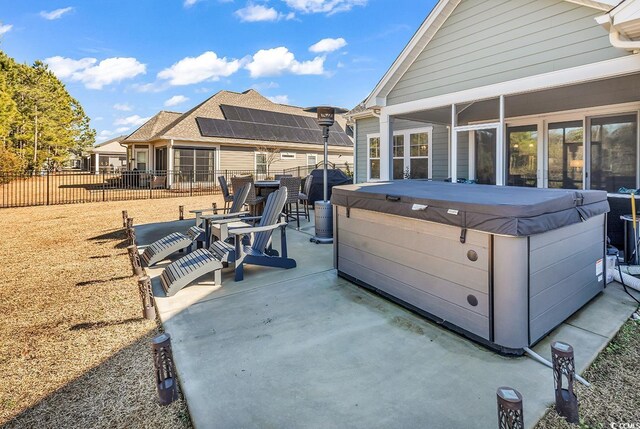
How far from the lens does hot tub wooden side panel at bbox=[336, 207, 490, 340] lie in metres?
2.58

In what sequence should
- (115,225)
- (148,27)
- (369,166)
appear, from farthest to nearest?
(148,27) → (369,166) → (115,225)

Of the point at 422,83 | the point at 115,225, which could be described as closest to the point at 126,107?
the point at 115,225

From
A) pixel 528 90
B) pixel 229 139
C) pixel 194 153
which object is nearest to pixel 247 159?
pixel 229 139

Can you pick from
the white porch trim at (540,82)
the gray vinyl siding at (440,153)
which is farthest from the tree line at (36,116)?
the white porch trim at (540,82)

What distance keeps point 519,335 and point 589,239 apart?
1.52m

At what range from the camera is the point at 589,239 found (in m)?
3.23

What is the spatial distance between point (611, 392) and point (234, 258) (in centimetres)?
356

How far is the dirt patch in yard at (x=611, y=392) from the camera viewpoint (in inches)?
72.0

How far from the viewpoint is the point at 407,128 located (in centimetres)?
980

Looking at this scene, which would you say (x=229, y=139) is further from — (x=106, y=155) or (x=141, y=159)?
(x=106, y=155)

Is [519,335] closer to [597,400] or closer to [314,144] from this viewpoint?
[597,400]

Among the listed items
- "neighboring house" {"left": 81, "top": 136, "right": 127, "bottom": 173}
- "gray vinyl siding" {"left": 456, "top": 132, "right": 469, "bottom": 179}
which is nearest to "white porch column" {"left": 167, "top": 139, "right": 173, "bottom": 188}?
"gray vinyl siding" {"left": 456, "top": 132, "right": 469, "bottom": 179}

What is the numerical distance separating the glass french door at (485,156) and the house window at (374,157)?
3101 mm

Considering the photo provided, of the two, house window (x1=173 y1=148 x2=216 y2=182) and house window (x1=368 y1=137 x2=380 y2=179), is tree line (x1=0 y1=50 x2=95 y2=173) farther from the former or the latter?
house window (x1=368 y1=137 x2=380 y2=179)
